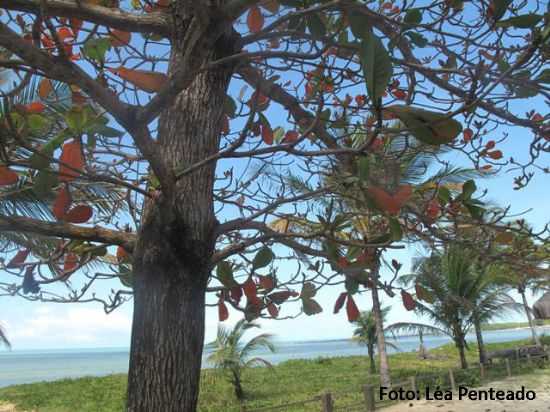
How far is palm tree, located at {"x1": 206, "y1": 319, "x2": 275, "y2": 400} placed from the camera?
10.3 meters

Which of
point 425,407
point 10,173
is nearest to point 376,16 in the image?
point 10,173

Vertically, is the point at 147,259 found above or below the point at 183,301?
above

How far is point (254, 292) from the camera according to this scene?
1273mm

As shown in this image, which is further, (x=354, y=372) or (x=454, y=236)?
(x=354, y=372)

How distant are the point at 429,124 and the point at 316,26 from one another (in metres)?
0.56

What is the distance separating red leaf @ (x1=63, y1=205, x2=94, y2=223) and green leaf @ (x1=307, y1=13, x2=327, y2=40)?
696mm

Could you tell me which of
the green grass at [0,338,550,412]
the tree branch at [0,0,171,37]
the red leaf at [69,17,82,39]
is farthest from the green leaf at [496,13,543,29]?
the green grass at [0,338,550,412]

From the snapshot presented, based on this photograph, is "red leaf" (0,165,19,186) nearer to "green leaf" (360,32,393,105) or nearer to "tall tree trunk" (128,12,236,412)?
"tall tree trunk" (128,12,236,412)

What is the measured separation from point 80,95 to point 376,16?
2.99ft

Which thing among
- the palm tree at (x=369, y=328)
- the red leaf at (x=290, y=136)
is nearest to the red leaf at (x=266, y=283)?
the red leaf at (x=290, y=136)

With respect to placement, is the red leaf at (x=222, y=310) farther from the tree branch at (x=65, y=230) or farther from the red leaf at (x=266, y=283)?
the tree branch at (x=65, y=230)

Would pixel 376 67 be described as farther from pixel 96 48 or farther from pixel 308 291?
pixel 308 291

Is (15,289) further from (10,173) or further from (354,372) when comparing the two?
(354,372)

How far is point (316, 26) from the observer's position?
1.16 meters
